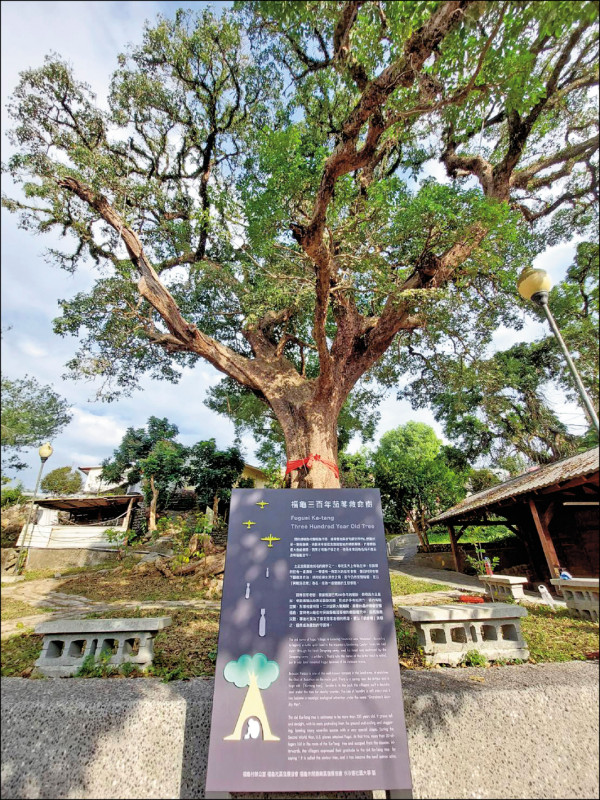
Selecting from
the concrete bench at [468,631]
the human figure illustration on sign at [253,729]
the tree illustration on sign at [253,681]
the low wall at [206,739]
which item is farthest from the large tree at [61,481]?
the concrete bench at [468,631]

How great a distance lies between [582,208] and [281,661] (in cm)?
578

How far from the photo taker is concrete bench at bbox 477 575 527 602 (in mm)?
2940

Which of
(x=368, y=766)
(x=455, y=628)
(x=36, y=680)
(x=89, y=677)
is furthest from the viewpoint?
(x=455, y=628)

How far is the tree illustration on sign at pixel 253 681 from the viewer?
193cm

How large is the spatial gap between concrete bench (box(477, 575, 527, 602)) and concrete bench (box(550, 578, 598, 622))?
483mm

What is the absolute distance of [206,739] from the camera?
7.14ft

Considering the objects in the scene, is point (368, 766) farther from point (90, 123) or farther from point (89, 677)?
point (90, 123)

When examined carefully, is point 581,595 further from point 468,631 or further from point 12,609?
point 12,609

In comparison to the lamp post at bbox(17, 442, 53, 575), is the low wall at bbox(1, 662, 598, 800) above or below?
below

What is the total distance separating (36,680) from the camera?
247 centimetres

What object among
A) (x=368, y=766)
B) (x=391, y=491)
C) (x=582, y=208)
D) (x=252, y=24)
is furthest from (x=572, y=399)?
(x=391, y=491)

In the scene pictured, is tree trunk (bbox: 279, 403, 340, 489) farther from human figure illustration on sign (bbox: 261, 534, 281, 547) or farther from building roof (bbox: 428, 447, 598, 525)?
human figure illustration on sign (bbox: 261, 534, 281, 547)

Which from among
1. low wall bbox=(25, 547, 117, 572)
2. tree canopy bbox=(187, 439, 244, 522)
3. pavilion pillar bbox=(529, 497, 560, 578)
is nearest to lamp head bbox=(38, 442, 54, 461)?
low wall bbox=(25, 547, 117, 572)

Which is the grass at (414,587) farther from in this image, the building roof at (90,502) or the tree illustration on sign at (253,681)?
the building roof at (90,502)
